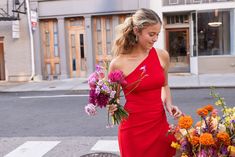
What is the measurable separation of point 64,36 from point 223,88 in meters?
8.33

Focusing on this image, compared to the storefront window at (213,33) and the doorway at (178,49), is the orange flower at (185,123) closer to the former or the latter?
the storefront window at (213,33)

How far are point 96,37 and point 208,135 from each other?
1660 centimetres

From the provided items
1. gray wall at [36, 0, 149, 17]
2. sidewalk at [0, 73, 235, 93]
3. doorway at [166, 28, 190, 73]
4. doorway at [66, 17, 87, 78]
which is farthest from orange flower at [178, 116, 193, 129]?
doorway at [66, 17, 87, 78]

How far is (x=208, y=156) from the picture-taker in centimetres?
210

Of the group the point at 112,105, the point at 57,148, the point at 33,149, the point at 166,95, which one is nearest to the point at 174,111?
the point at 166,95

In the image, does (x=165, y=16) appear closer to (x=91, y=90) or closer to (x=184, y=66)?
(x=184, y=66)

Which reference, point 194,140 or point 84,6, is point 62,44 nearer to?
point 84,6

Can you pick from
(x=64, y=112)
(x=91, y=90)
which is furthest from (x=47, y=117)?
(x=91, y=90)

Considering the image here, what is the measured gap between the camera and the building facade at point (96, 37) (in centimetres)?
1739

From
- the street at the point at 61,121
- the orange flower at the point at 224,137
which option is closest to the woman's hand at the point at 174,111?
the orange flower at the point at 224,137

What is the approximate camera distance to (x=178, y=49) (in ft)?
59.7

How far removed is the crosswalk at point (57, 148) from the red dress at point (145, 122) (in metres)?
3.09

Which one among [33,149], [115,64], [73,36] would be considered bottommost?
[33,149]

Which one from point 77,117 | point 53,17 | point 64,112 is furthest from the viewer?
point 53,17
